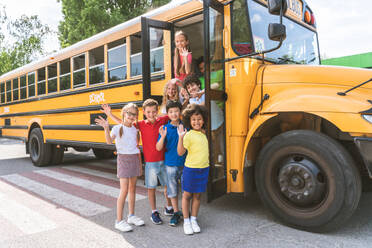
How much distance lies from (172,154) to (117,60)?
89.7 inches

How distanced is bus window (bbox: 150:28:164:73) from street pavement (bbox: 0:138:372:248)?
1.73 metres

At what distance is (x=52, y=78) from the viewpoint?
618cm

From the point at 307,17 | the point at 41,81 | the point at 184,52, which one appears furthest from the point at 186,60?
the point at 41,81

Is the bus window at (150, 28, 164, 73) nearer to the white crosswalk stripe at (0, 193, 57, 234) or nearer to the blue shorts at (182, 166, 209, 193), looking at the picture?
the blue shorts at (182, 166, 209, 193)

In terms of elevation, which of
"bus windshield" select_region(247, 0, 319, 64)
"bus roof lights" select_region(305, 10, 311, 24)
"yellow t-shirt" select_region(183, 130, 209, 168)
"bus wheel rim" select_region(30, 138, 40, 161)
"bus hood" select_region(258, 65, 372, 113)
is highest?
"bus roof lights" select_region(305, 10, 311, 24)

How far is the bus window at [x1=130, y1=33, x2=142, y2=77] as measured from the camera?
13.8 ft

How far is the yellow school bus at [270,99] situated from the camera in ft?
7.96

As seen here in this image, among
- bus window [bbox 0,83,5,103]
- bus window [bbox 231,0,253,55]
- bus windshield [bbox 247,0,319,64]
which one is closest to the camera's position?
bus window [bbox 231,0,253,55]

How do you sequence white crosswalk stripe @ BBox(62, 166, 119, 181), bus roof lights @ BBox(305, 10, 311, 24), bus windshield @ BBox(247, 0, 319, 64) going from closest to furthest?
bus windshield @ BBox(247, 0, 319, 64), bus roof lights @ BBox(305, 10, 311, 24), white crosswalk stripe @ BBox(62, 166, 119, 181)

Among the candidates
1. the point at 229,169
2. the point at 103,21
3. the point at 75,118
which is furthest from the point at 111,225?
the point at 103,21

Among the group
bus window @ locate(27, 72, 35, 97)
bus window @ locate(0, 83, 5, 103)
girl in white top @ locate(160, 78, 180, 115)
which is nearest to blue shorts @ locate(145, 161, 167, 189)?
girl in white top @ locate(160, 78, 180, 115)

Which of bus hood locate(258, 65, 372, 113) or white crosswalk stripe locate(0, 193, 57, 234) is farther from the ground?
bus hood locate(258, 65, 372, 113)

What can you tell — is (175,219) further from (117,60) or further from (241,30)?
(117,60)

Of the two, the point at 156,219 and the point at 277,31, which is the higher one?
the point at 277,31
